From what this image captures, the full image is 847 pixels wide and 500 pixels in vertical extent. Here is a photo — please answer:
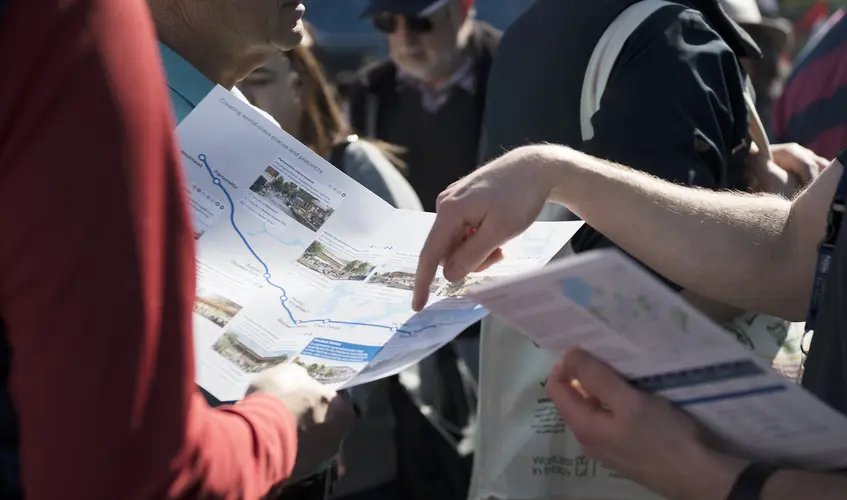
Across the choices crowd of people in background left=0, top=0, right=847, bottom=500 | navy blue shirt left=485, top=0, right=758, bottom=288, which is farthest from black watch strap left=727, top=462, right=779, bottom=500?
navy blue shirt left=485, top=0, right=758, bottom=288

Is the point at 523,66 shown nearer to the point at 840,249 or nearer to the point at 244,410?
the point at 840,249

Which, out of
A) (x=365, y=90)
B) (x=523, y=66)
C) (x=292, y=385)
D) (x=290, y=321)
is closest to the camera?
(x=292, y=385)

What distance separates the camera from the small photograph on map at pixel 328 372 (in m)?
1.07

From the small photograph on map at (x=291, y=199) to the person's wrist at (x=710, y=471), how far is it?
1.87 ft

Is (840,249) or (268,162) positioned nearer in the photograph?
(840,249)

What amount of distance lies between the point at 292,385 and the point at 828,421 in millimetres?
567

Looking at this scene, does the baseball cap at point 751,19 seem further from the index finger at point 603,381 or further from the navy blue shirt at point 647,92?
the index finger at point 603,381

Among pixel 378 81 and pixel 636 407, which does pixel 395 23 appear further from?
pixel 636 407

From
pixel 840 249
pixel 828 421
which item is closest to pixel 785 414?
pixel 828 421

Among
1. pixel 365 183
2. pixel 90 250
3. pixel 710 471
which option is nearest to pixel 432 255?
pixel 710 471

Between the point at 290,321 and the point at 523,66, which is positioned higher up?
the point at 523,66

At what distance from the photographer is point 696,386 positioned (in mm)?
965

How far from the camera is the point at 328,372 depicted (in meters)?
1.08

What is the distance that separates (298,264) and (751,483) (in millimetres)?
616
